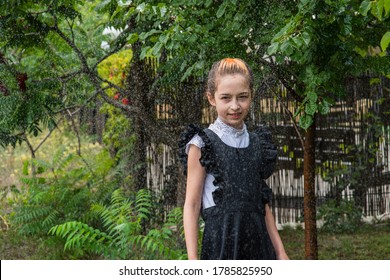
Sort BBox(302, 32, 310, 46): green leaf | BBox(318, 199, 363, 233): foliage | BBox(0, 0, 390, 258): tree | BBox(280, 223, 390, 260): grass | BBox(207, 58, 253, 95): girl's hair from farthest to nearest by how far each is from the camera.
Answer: BBox(318, 199, 363, 233): foliage
BBox(280, 223, 390, 260): grass
BBox(0, 0, 390, 258): tree
BBox(302, 32, 310, 46): green leaf
BBox(207, 58, 253, 95): girl's hair

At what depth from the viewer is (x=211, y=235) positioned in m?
3.17

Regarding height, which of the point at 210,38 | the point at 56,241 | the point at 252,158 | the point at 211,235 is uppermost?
the point at 210,38

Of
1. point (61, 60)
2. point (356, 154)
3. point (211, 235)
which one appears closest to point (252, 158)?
point (211, 235)

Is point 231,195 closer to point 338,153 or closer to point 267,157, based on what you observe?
point 267,157

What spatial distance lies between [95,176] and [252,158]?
505 centimetres

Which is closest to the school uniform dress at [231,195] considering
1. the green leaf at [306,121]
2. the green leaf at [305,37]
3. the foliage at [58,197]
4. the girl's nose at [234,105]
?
the girl's nose at [234,105]

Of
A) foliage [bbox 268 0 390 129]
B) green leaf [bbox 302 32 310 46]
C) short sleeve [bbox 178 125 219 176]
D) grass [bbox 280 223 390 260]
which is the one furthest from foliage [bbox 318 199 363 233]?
short sleeve [bbox 178 125 219 176]

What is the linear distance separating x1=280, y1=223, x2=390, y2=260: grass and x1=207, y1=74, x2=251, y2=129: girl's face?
4.04m

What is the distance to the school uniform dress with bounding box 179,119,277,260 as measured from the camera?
10.2 feet

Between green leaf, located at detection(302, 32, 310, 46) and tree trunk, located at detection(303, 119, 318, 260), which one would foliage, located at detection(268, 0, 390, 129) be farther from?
tree trunk, located at detection(303, 119, 318, 260)

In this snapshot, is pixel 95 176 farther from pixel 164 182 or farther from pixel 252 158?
pixel 252 158

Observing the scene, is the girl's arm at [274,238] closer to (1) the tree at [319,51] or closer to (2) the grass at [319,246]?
(1) the tree at [319,51]

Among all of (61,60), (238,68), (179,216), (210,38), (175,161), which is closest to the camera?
(238,68)

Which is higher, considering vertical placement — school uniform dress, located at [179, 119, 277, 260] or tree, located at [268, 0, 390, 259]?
tree, located at [268, 0, 390, 259]
